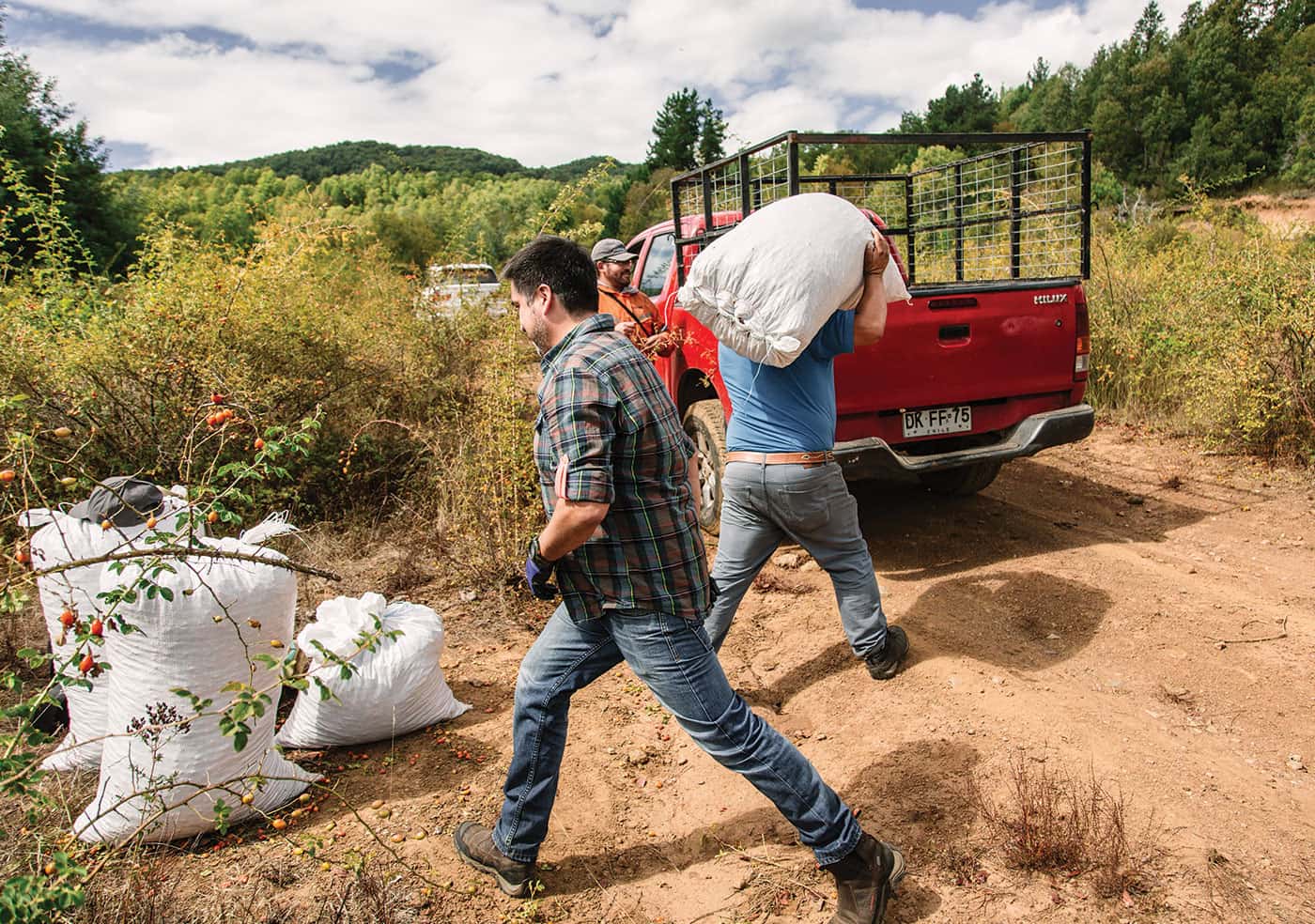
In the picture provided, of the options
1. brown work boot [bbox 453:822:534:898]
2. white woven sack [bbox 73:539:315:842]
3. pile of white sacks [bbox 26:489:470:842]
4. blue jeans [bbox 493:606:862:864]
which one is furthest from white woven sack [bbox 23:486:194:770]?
blue jeans [bbox 493:606:862:864]

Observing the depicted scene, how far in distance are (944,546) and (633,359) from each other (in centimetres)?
361

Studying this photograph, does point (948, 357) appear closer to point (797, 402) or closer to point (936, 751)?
point (797, 402)

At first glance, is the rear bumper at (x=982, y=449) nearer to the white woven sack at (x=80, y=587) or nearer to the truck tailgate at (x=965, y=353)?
the truck tailgate at (x=965, y=353)

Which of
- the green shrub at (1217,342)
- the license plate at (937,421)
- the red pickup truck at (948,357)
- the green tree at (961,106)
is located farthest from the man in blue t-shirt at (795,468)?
the green tree at (961,106)

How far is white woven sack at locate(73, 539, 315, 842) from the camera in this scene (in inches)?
105

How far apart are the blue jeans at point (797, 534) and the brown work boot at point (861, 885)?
1.06 m

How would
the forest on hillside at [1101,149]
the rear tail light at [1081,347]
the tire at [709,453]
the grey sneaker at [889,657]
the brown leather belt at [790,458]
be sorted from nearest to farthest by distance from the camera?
the brown leather belt at [790,458] < the grey sneaker at [889,657] < the rear tail light at [1081,347] < the tire at [709,453] < the forest on hillside at [1101,149]

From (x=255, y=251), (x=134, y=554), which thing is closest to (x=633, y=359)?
(x=134, y=554)

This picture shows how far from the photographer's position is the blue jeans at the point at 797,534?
3342mm

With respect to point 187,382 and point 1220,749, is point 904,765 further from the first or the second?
point 187,382

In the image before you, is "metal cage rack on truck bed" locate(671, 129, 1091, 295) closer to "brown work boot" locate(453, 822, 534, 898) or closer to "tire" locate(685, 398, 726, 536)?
"tire" locate(685, 398, 726, 536)

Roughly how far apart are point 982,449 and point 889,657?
5.64ft

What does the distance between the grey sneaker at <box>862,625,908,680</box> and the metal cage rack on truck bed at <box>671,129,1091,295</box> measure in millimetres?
1995

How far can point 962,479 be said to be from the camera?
607 centimetres
